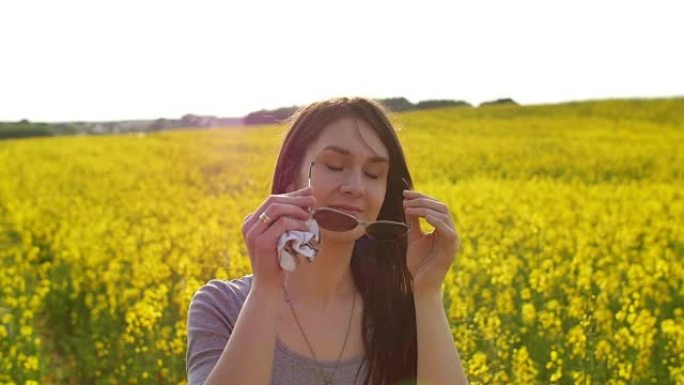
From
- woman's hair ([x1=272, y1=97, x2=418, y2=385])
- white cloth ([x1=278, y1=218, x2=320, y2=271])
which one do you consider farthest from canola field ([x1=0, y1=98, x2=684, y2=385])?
white cloth ([x1=278, y1=218, x2=320, y2=271])

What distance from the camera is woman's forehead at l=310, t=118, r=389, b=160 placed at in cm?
197

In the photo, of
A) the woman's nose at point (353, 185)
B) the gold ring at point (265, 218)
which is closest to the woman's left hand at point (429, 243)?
the woman's nose at point (353, 185)

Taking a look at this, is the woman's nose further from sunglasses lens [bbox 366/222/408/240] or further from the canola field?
the canola field

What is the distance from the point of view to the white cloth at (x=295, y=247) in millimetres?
1707

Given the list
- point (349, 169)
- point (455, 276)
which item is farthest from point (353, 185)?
point (455, 276)

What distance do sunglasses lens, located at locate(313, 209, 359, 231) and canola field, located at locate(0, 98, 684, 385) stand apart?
43 centimetres

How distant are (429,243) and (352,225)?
0.27 m

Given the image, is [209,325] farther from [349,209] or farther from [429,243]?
[429,243]

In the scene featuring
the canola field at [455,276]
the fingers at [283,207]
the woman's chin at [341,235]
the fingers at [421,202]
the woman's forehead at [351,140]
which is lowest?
the canola field at [455,276]

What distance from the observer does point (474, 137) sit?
72.1 ft

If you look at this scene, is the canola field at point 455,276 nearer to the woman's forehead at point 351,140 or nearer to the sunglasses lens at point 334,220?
the woman's forehead at point 351,140

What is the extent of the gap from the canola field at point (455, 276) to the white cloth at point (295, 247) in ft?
1.98

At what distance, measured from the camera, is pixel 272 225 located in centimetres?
173

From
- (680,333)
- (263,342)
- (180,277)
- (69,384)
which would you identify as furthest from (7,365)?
(680,333)
